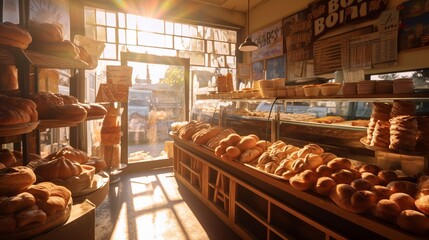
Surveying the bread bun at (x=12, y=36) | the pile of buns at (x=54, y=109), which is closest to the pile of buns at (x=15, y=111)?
the pile of buns at (x=54, y=109)

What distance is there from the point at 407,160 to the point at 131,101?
5.56 metres

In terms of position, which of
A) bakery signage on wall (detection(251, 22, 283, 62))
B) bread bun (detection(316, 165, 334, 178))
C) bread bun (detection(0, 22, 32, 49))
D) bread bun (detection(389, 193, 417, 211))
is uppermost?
bakery signage on wall (detection(251, 22, 283, 62))

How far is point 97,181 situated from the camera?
2.37m

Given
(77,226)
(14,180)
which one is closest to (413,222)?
(77,226)

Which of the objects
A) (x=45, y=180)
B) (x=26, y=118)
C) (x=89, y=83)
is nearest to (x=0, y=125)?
(x=26, y=118)

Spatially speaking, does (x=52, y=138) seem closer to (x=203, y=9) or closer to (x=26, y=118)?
(x=26, y=118)

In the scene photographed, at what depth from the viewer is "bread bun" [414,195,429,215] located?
Answer: 1.44 metres

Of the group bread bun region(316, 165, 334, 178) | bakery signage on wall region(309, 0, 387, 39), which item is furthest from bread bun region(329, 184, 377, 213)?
bakery signage on wall region(309, 0, 387, 39)

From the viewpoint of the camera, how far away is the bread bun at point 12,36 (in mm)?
1558

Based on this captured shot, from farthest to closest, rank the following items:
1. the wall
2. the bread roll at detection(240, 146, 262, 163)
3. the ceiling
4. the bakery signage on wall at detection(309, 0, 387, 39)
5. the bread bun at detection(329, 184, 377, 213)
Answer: the ceiling < the bakery signage on wall at detection(309, 0, 387, 39) < the wall < the bread roll at detection(240, 146, 262, 163) < the bread bun at detection(329, 184, 377, 213)

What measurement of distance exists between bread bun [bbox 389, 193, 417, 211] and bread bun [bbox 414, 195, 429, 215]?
3 cm

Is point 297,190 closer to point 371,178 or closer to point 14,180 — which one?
point 371,178

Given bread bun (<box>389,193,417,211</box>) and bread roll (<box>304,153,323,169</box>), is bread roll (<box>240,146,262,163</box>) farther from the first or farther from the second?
bread bun (<box>389,193,417,211</box>)

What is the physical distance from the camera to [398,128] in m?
1.84
